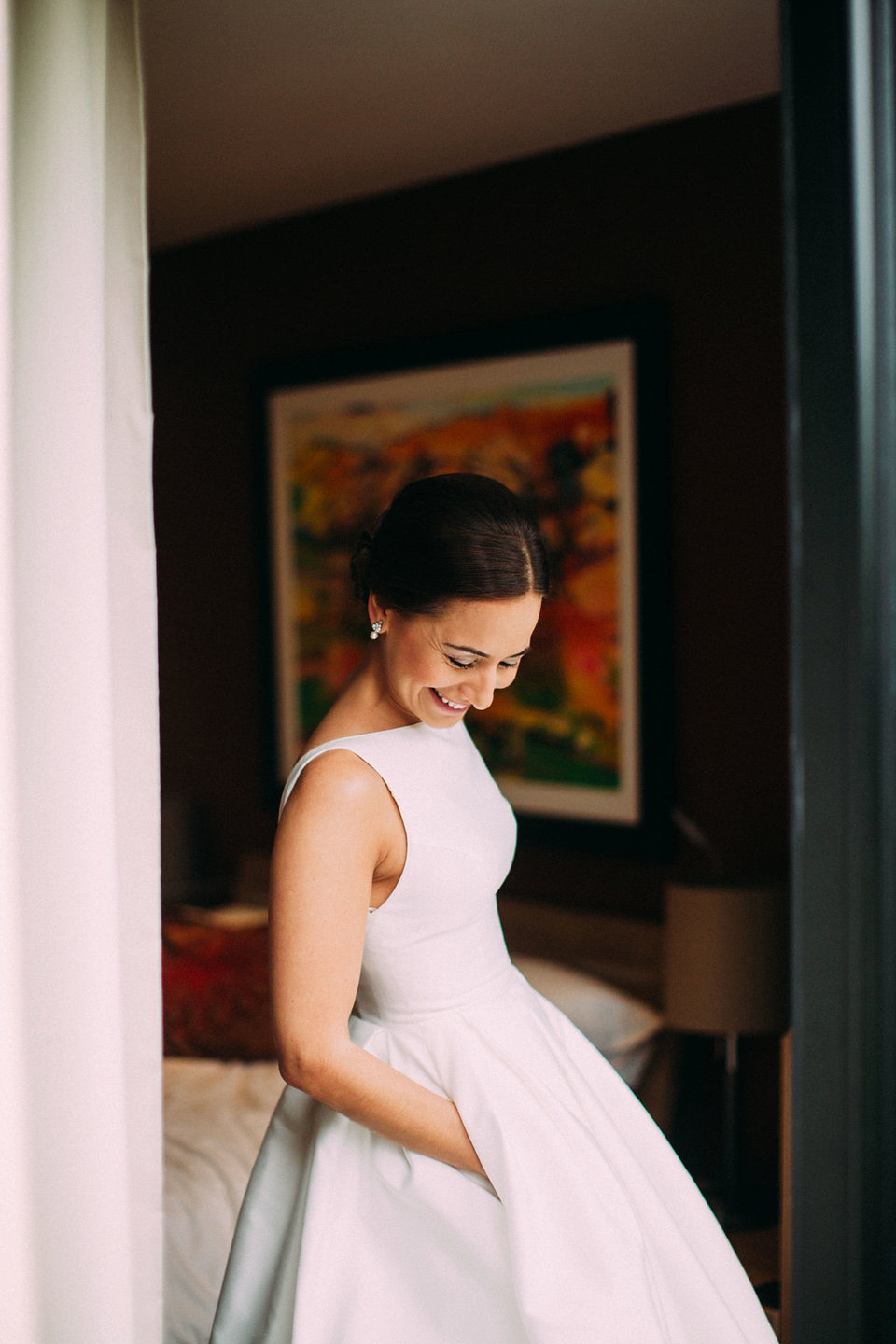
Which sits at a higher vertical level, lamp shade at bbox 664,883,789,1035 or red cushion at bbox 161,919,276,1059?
lamp shade at bbox 664,883,789,1035

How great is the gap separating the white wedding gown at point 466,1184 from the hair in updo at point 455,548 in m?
0.19

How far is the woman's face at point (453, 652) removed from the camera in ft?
4.23

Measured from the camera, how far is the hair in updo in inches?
50.2

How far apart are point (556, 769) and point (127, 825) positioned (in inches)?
83.6

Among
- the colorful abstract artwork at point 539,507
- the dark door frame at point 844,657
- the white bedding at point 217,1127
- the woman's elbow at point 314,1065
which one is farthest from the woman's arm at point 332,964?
the colorful abstract artwork at point 539,507

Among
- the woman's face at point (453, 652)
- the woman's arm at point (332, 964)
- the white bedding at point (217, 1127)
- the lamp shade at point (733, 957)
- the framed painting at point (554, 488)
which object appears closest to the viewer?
the woman's arm at point (332, 964)

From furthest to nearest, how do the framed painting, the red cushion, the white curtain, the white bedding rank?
the framed painting → the red cushion → the white bedding → the white curtain

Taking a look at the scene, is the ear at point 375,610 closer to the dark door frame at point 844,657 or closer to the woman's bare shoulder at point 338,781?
the woman's bare shoulder at point 338,781

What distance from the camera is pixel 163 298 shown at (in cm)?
390

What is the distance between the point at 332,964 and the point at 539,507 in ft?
6.53

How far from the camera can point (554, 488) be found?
2982 millimetres

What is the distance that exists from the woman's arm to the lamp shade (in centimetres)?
118

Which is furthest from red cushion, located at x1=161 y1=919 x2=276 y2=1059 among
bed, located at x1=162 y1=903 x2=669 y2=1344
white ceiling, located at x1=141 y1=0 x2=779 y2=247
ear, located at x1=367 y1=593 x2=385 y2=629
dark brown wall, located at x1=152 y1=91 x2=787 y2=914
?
white ceiling, located at x1=141 y1=0 x2=779 y2=247

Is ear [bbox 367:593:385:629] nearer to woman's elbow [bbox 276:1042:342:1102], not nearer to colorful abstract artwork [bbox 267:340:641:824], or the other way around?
woman's elbow [bbox 276:1042:342:1102]
